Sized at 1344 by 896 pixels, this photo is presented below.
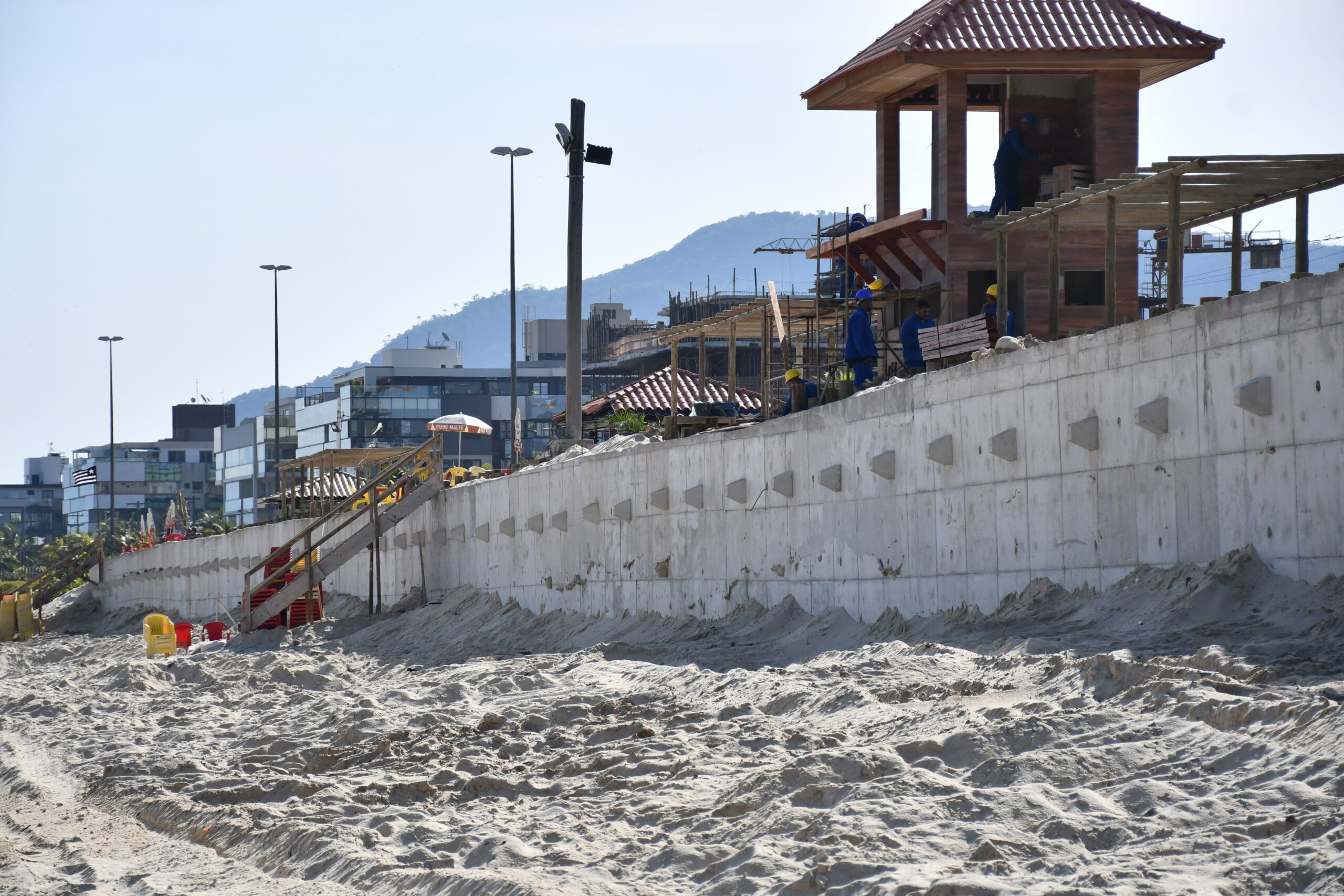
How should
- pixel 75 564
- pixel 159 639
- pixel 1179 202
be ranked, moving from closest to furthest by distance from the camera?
pixel 1179 202, pixel 159 639, pixel 75 564

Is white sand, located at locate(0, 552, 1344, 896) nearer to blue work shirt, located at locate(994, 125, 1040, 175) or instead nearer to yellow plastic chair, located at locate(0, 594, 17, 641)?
blue work shirt, located at locate(994, 125, 1040, 175)

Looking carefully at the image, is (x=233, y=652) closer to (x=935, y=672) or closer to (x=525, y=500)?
(x=525, y=500)

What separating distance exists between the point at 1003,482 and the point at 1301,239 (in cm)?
428

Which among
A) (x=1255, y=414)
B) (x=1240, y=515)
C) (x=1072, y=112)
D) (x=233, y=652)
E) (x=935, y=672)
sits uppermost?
(x=1072, y=112)

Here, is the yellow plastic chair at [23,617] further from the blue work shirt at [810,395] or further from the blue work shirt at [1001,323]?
the blue work shirt at [1001,323]

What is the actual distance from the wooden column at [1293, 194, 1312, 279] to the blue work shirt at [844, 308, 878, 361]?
5417 millimetres

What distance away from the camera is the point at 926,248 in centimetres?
2217

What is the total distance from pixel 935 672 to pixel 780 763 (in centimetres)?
206

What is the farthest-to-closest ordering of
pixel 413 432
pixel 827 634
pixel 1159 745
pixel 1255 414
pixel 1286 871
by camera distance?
1. pixel 413 432
2. pixel 827 634
3. pixel 1255 414
4. pixel 1159 745
5. pixel 1286 871

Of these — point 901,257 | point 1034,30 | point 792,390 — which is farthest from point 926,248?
point 792,390

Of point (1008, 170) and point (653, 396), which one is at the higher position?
point (1008, 170)

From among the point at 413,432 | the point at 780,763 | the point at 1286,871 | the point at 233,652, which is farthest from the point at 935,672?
the point at 413,432

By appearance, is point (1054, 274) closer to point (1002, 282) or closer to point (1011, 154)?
point (1002, 282)

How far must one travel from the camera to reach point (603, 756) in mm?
9258
